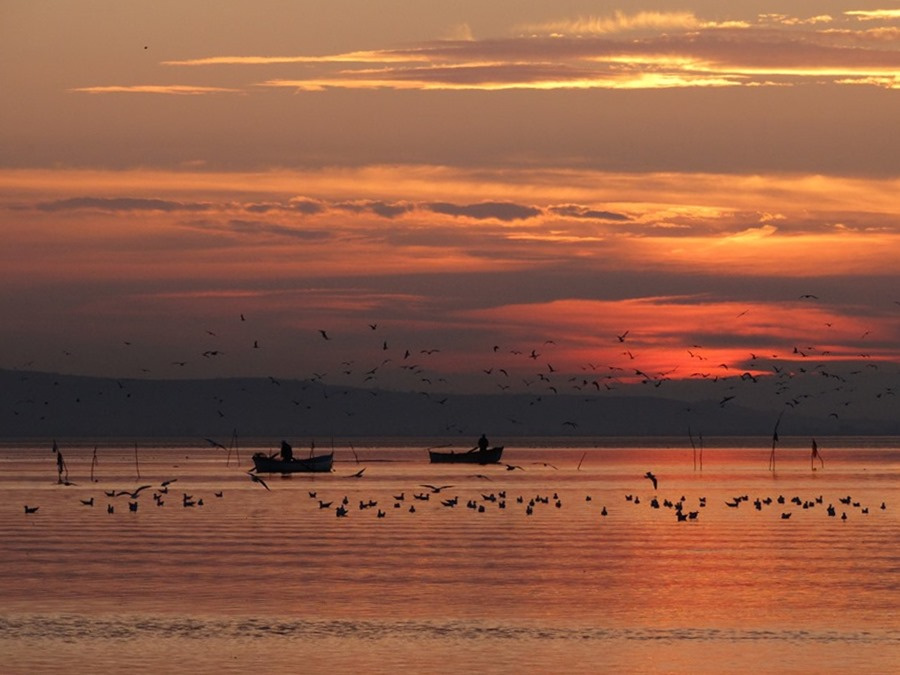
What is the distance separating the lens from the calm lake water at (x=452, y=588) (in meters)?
32.9

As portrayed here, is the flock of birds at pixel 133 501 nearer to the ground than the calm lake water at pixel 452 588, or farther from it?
farther from it

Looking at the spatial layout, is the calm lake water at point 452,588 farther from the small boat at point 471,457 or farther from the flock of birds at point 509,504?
the small boat at point 471,457

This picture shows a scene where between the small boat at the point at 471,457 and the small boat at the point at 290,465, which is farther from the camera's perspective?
the small boat at the point at 471,457

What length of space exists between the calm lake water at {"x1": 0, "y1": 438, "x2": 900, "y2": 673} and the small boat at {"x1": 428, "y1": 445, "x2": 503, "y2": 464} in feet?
261

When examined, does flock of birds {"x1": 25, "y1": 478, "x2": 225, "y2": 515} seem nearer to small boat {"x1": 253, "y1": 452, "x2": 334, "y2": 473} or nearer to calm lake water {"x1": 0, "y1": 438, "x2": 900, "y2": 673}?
calm lake water {"x1": 0, "y1": 438, "x2": 900, "y2": 673}

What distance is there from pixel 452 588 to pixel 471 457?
411 feet

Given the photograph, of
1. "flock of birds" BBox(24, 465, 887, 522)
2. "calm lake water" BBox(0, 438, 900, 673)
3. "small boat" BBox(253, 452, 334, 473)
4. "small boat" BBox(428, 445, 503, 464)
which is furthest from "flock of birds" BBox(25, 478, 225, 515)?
"small boat" BBox(428, 445, 503, 464)

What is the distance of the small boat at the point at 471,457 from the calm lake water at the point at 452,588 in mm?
79486

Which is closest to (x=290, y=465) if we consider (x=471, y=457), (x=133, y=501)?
(x=471, y=457)

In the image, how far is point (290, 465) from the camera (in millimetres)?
129000

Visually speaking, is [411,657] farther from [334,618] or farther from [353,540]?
[353,540]

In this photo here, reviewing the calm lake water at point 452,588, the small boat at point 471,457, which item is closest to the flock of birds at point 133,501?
the calm lake water at point 452,588

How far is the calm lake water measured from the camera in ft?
108

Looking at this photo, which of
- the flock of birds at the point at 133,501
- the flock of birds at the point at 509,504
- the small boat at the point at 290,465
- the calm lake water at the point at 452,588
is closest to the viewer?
the calm lake water at the point at 452,588
